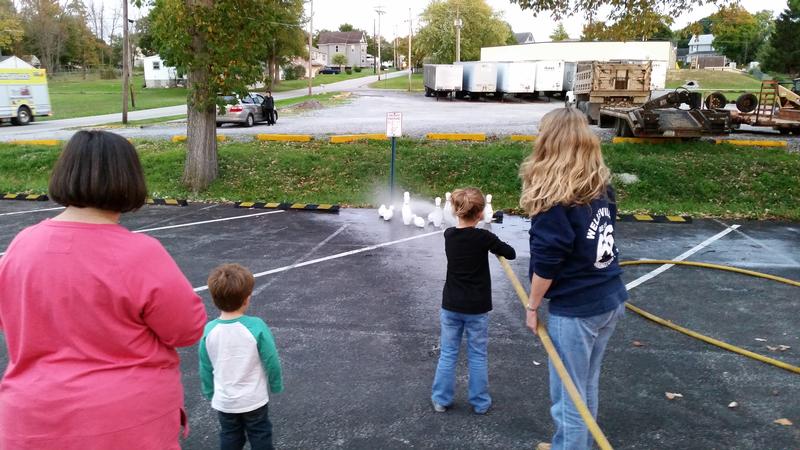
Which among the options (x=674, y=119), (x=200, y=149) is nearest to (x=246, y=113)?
(x=200, y=149)

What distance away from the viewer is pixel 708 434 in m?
4.09

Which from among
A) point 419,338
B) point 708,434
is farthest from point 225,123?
point 708,434

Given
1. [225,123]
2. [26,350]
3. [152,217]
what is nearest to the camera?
[26,350]

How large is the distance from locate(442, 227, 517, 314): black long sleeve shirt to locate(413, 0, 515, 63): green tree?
219 feet

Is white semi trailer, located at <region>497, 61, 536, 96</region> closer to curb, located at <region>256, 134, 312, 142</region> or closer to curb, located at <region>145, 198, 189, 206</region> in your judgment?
curb, located at <region>256, 134, 312, 142</region>

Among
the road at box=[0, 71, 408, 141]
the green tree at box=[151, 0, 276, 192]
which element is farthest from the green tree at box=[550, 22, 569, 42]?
the green tree at box=[151, 0, 276, 192]

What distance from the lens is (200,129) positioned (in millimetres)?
13031

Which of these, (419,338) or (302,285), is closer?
(419,338)

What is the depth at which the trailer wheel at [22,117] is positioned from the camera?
1091 inches

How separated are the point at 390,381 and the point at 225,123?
2134 cm

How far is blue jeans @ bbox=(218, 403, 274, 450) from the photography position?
10.8 feet

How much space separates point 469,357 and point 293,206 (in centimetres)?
804

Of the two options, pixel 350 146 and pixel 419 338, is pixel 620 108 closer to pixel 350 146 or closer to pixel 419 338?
pixel 350 146

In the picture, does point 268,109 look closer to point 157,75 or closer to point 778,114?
point 778,114
